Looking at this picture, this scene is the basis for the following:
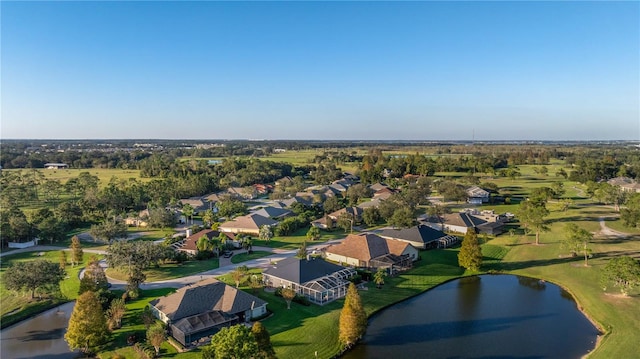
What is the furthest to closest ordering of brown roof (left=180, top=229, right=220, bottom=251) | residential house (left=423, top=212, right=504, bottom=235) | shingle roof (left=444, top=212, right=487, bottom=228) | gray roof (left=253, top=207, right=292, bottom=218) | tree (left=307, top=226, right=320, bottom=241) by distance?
1. gray roof (left=253, top=207, right=292, bottom=218)
2. shingle roof (left=444, top=212, right=487, bottom=228)
3. residential house (left=423, top=212, right=504, bottom=235)
4. tree (left=307, top=226, right=320, bottom=241)
5. brown roof (left=180, top=229, right=220, bottom=251)

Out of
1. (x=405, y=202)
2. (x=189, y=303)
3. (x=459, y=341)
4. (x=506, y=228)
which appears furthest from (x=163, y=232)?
(x=506, y=228)

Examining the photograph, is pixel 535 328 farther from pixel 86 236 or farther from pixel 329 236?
pixel 86 236

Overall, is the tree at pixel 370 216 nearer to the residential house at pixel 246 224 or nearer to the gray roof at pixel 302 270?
the residential house at pixel 246 224

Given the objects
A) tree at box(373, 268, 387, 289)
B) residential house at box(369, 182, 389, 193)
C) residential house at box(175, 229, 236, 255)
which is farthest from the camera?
residential house at box(369, 182, 389, 193)

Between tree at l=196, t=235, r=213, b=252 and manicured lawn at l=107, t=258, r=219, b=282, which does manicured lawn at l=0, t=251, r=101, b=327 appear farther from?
tree at l=196, t=235, r=213, b=252

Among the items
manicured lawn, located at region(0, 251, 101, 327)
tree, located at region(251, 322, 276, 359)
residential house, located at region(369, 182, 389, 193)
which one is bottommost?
manicured lawn, located at region(0, 251, 101, 327)

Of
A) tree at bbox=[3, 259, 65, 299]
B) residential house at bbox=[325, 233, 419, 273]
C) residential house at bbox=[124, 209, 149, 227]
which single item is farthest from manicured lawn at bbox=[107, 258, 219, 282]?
residential house at bbox=[124, 209, 149, 227]

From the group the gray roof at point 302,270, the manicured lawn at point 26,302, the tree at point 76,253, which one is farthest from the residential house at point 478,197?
the manicured lawn at point 26,302
